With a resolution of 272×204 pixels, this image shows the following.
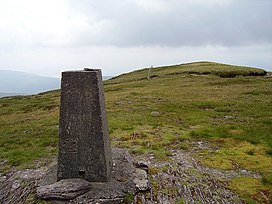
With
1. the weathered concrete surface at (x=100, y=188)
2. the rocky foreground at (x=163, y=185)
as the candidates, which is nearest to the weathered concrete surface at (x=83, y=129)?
the weathered concrete surface at (x=100, y=188)

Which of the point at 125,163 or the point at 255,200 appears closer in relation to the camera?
the point at 255,200

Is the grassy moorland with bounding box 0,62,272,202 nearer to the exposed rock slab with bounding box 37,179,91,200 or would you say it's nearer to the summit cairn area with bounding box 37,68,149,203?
the summit cairn area with bounding box 37,68,149,203

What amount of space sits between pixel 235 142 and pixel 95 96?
1110 cm

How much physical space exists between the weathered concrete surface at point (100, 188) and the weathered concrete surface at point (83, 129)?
44 centimetres

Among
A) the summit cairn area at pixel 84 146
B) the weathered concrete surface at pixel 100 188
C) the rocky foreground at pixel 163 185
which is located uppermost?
the summit cairn area at pixel 84 146

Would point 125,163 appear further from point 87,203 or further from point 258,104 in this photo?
point 258,104

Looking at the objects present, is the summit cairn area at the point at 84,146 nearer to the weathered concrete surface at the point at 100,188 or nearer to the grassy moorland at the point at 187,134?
the weathered concrete surface at the point at 100,188

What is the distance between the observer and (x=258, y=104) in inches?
1257

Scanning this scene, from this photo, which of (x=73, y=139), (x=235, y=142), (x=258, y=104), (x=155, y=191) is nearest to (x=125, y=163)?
(x=155, y=191)

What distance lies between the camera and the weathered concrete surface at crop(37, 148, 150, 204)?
35.0ft

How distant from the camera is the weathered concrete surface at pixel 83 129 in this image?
1133cm

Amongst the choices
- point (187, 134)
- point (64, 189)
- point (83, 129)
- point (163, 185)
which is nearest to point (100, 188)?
point (64, 189)

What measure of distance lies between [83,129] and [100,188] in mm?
2346

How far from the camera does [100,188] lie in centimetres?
1123
